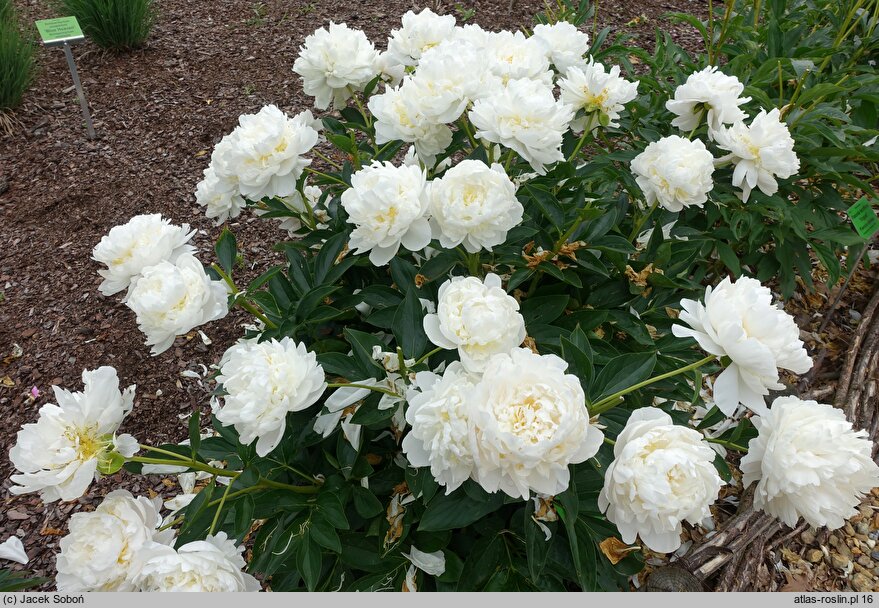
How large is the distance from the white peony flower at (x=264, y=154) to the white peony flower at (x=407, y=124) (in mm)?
151

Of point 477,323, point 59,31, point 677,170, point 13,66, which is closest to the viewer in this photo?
point 477,323

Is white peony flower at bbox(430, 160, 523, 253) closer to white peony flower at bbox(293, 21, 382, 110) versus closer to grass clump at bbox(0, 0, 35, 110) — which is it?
white peony flower at bbox(293, 21, 382, 110)

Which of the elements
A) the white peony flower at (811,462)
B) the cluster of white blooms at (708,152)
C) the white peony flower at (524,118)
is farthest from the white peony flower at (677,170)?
the white peony flower at (811,462)

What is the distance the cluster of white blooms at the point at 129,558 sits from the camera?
2.75ft

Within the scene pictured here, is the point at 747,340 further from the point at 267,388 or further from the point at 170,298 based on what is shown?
the point at 170,298

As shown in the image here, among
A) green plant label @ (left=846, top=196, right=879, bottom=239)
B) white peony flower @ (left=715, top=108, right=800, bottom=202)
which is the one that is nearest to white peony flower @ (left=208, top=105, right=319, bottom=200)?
white peony flower @ (left=715, top=108, right=800, bottom=202)

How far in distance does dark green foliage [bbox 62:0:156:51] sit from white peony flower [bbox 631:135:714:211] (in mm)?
3403

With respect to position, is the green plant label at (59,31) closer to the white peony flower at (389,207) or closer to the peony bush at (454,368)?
the peony bush at (454,368)

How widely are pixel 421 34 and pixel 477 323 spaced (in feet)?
2.72

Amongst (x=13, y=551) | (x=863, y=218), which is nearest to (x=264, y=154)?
(x=13, y=551)

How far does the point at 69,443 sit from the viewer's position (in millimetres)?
889

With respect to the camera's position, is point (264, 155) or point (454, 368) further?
point (264, 155)

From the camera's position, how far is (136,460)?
927 millimetres
